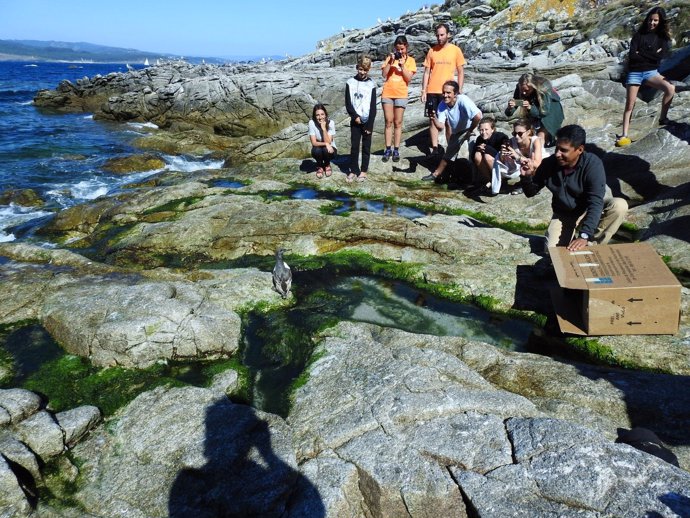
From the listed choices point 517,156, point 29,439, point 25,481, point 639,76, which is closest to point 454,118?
point 517,156

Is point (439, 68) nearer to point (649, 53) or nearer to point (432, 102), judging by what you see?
point (432, 102)

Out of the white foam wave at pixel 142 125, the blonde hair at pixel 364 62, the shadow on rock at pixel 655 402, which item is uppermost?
the blonde hair at pixel 364 62

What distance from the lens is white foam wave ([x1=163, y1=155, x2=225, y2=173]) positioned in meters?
21.4

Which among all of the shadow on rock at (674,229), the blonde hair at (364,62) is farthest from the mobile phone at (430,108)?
the shadow on rock at (674,229)

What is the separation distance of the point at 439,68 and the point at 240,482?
→ 39.2 feet

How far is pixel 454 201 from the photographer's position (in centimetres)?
1179

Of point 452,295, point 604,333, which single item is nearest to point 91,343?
point 452,295

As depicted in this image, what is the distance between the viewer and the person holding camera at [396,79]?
40.2ft

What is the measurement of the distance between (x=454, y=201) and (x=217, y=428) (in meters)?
8.85

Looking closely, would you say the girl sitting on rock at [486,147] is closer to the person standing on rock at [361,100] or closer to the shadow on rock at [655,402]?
the person standing on rock at [361,100]

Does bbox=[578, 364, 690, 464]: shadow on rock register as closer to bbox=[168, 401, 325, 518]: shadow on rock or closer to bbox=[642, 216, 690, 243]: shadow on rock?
bbox=[168, 401, 325, 518]: shadow on rock

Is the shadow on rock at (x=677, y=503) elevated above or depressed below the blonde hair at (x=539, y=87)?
below

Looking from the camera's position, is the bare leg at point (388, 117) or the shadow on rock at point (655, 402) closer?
the shadow on rock at point (655, 402)

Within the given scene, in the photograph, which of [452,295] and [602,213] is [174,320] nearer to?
[452,295]
